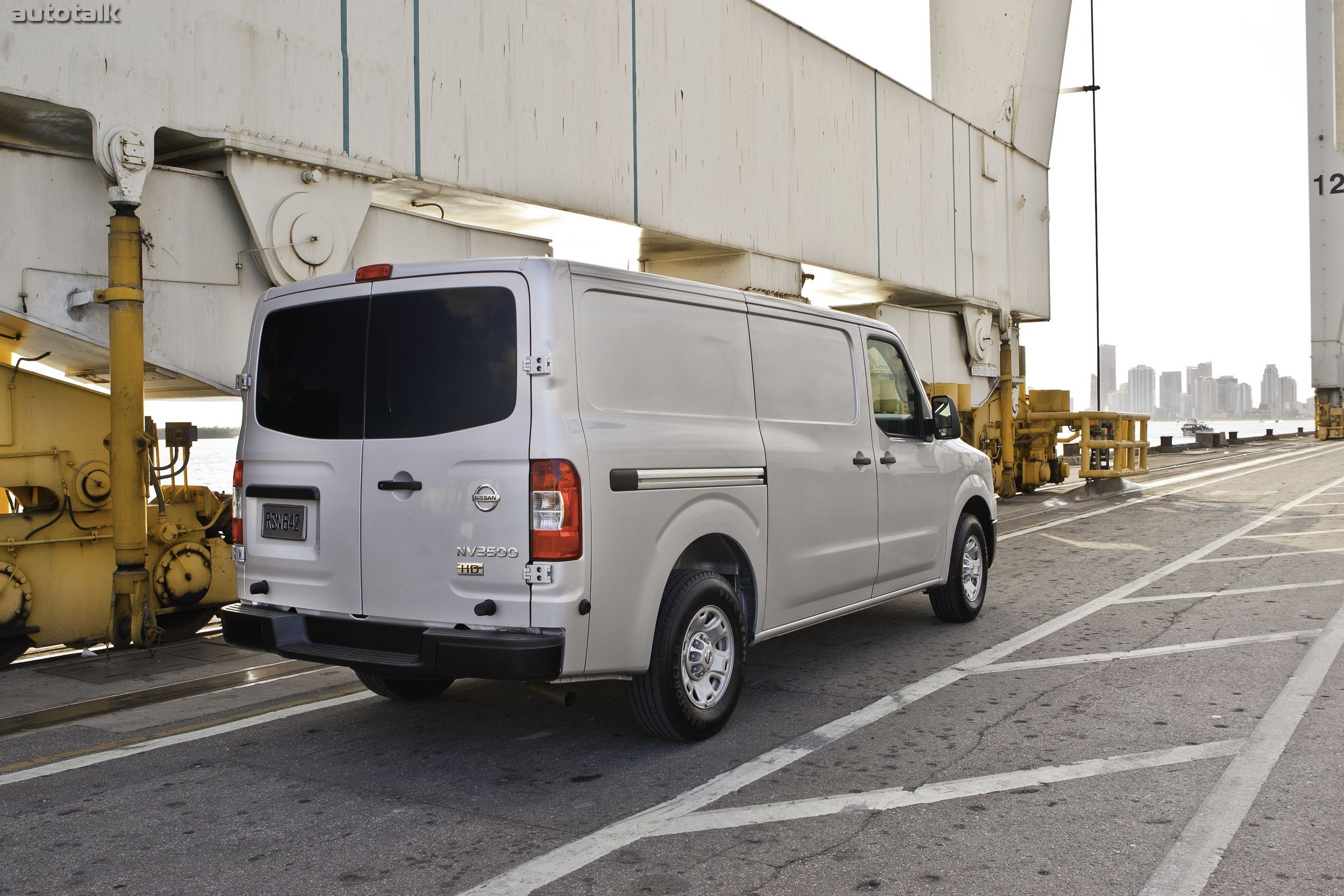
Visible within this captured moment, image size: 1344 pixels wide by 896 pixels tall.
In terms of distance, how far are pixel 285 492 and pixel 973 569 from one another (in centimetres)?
492

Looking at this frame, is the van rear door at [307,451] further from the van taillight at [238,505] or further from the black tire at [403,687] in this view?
the black tire at [403,687]

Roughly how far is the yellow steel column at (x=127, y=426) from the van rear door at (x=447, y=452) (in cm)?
305

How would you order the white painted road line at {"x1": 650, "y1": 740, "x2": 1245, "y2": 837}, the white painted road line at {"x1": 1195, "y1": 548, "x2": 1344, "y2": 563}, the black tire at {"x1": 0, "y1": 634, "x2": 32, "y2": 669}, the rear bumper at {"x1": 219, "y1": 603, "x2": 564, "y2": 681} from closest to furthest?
the white painted road line at {"x1": 650, "y1": 740, "x2": 1245, "y2": 837}, the rear bumper at {"x1": 219, "y1": 603, "x2": 564, "y2": 681}, the black tire at {"x1": 0, "y1": 634, "x2": 32, "y2": 669}, the white painted road line at {"x1": 1195, "y1": 548, "x2": 1344, "y2": 563}

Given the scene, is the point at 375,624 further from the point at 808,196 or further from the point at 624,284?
the point at 808,196

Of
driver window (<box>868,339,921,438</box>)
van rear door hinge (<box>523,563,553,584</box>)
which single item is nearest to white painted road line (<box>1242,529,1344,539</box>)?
driver window (<box>868,339,921,438</box>)

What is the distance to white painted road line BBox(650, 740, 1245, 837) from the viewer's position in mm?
3932

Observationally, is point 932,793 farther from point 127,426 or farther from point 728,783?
point 127,426

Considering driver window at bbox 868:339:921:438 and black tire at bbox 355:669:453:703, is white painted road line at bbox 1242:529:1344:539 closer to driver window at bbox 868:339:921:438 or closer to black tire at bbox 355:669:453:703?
driver window at bbox 868:339:921:438

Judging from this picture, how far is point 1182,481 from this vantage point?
22.5 metres

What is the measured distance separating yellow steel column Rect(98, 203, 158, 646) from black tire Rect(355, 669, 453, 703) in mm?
2192

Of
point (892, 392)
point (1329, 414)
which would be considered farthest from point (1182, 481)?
point (1329, 414)

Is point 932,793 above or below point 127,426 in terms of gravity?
below

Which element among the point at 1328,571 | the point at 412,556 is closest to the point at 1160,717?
the point at 412,556
